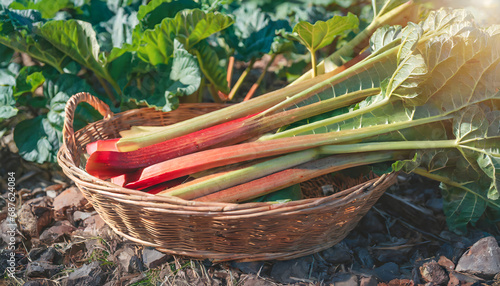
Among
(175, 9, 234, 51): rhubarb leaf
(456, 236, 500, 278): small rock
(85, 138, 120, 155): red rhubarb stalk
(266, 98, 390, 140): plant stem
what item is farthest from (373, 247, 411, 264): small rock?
(175, 9, 234, 51): rhubarb leaf

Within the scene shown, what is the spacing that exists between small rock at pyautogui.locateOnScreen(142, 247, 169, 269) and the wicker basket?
46 mm

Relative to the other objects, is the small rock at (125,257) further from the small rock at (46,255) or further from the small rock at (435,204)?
the small rock at (435,204)

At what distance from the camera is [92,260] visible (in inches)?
81.3

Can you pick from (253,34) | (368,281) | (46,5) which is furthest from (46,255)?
(253,34)

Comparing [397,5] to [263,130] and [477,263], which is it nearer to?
[263,130]

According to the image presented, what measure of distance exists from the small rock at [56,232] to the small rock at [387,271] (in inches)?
68.2

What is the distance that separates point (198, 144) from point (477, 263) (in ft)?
5.06

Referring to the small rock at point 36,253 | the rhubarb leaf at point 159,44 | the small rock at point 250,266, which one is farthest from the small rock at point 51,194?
the small rock at point 250,266

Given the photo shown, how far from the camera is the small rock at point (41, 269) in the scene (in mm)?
1977

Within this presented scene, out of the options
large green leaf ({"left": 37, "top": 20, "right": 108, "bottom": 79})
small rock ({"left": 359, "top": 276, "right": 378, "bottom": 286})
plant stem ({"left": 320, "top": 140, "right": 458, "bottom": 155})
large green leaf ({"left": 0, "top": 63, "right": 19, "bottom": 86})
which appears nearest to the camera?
small rock ({"left": 359, "top": 276, "right": 378, "bottom": 286})

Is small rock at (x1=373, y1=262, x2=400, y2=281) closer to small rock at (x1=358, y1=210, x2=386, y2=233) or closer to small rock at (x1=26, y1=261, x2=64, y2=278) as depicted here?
small rock at (x1=358, y1=210, x2=386, y2=233)

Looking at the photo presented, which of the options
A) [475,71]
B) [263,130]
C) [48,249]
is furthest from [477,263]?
[48,249]

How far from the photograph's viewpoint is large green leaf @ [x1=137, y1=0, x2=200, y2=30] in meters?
2.69

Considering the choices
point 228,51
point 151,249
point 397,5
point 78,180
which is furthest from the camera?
point 228,51
